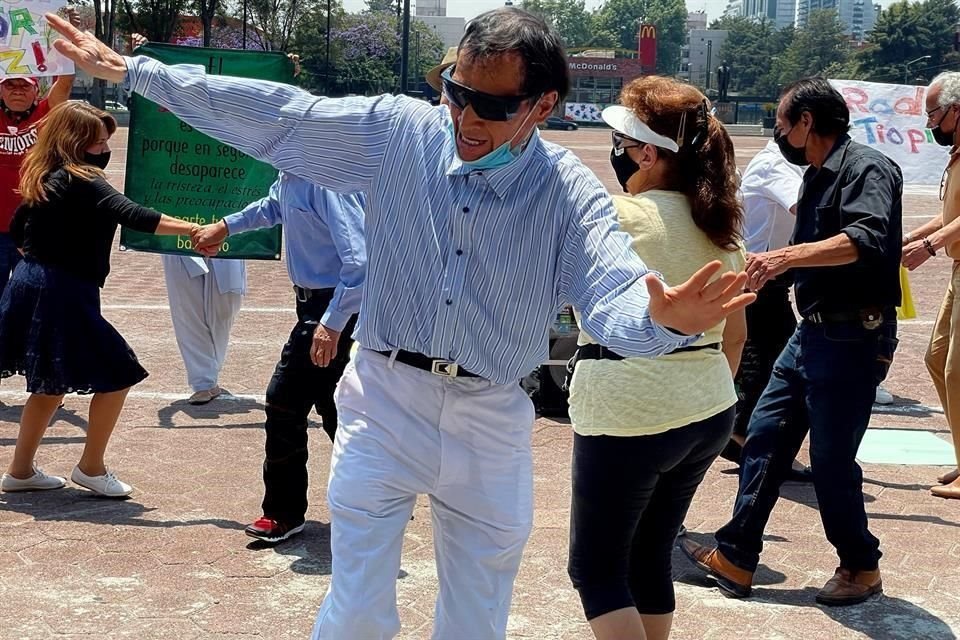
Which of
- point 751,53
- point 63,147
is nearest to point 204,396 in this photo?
point 63,147

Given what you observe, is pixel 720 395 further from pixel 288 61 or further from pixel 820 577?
pixel 288 61

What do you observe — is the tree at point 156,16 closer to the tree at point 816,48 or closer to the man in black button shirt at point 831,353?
the man in black button shirt at point 831,353

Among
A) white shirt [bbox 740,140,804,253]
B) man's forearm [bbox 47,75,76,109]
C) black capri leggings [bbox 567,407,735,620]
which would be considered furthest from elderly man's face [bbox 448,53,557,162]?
man's forearm [bbox 47,75,76,109]

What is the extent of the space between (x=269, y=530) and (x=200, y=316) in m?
3.23

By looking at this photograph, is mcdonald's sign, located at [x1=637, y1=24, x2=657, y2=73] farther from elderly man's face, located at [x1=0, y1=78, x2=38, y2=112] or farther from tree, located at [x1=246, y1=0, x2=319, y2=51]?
elderly man's face, located at [x1=0, y1=78, x2=38, y2=112]

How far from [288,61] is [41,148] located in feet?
5.17

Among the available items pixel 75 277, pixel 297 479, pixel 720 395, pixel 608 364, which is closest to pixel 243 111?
pixel 608 364

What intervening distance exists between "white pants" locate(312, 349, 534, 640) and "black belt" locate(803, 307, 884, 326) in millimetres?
1899

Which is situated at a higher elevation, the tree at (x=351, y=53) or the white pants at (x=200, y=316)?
the tree at (x=351, y=53)

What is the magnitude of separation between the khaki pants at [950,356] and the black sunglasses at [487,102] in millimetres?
3973

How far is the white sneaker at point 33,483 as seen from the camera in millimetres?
5820

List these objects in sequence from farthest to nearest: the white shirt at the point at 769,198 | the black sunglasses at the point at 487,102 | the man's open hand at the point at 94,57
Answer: the white shirt at the point at 769,198 → the man's open hand at the point at 94,57 → the black sunglasses at the point at 487,102

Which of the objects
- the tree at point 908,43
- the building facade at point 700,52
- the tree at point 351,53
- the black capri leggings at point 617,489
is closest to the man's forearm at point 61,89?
the black capri leggings at point 617,489

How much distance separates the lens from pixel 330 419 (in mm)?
5445
